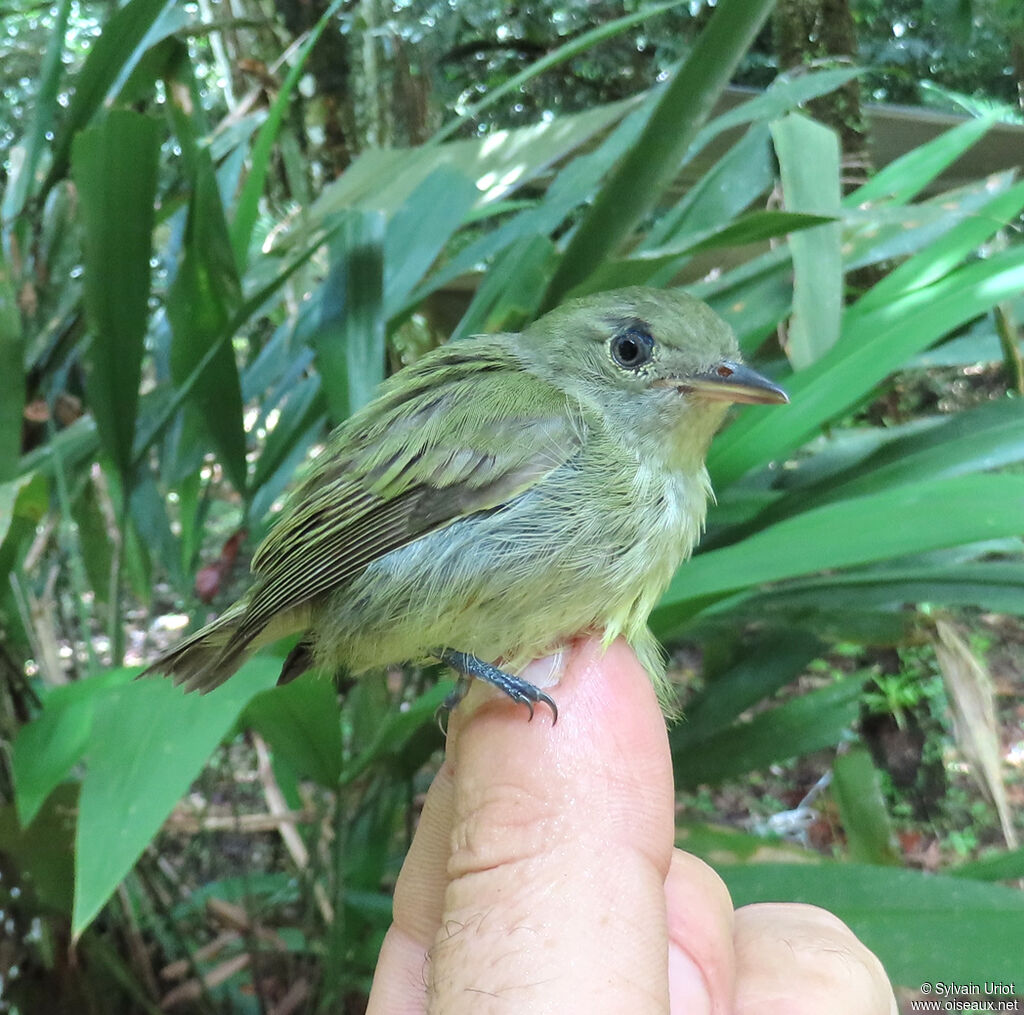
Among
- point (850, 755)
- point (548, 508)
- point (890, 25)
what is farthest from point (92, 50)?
point (890, 25)

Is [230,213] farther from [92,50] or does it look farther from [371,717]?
[371,717]

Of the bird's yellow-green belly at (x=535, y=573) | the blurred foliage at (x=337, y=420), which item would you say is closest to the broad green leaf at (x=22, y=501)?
the blurred foliage at (x=337, y=420)

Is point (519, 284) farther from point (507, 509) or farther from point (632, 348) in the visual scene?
point (507, 509)

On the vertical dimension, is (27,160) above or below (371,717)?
above

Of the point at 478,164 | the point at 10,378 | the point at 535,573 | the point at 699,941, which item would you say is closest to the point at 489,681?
the point at 535,573

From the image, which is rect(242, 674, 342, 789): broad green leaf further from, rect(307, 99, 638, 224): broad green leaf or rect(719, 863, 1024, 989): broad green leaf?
rect(307, 99, 638, 224): broad green leaf

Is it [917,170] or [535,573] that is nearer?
[535,573]
